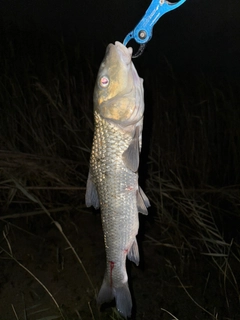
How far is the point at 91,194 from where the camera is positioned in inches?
54.0

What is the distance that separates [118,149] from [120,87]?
21 centimetres

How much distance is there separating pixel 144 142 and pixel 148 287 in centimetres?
115

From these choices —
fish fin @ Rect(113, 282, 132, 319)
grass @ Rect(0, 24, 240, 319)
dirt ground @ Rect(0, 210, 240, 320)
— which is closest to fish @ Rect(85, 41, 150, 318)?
fish fin @ Rect(113, 282, 132, 319)

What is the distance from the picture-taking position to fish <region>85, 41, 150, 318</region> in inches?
49.0

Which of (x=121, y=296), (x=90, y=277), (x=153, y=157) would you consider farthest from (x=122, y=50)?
(x=153, y=157)

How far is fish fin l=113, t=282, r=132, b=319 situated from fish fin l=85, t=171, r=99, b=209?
15.8 inches

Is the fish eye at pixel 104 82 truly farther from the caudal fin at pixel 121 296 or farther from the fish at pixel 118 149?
the caudal fin at pixel 121 296

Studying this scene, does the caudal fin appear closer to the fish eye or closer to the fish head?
the fish head

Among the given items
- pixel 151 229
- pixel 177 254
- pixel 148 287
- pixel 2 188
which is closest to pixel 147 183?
pixel 151 229

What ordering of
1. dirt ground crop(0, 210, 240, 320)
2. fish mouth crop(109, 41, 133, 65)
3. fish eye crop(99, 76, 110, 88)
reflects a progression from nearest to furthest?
1. fish mouth crop(109, 41, 133, 65)
2. fish eye crop(99, 76, 110, 88)
3. dirt ground crop(0, 210, 240, 320)

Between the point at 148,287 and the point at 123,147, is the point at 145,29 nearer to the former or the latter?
the point at 123,147

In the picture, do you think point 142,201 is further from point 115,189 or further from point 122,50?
point 122,50

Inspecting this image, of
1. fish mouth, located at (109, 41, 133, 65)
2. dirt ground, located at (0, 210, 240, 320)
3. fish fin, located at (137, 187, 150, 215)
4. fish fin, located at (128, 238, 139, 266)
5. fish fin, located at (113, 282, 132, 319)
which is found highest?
fish mouth, located at (109, 41, 133, 65)

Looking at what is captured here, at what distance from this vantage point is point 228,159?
3.18 metres
